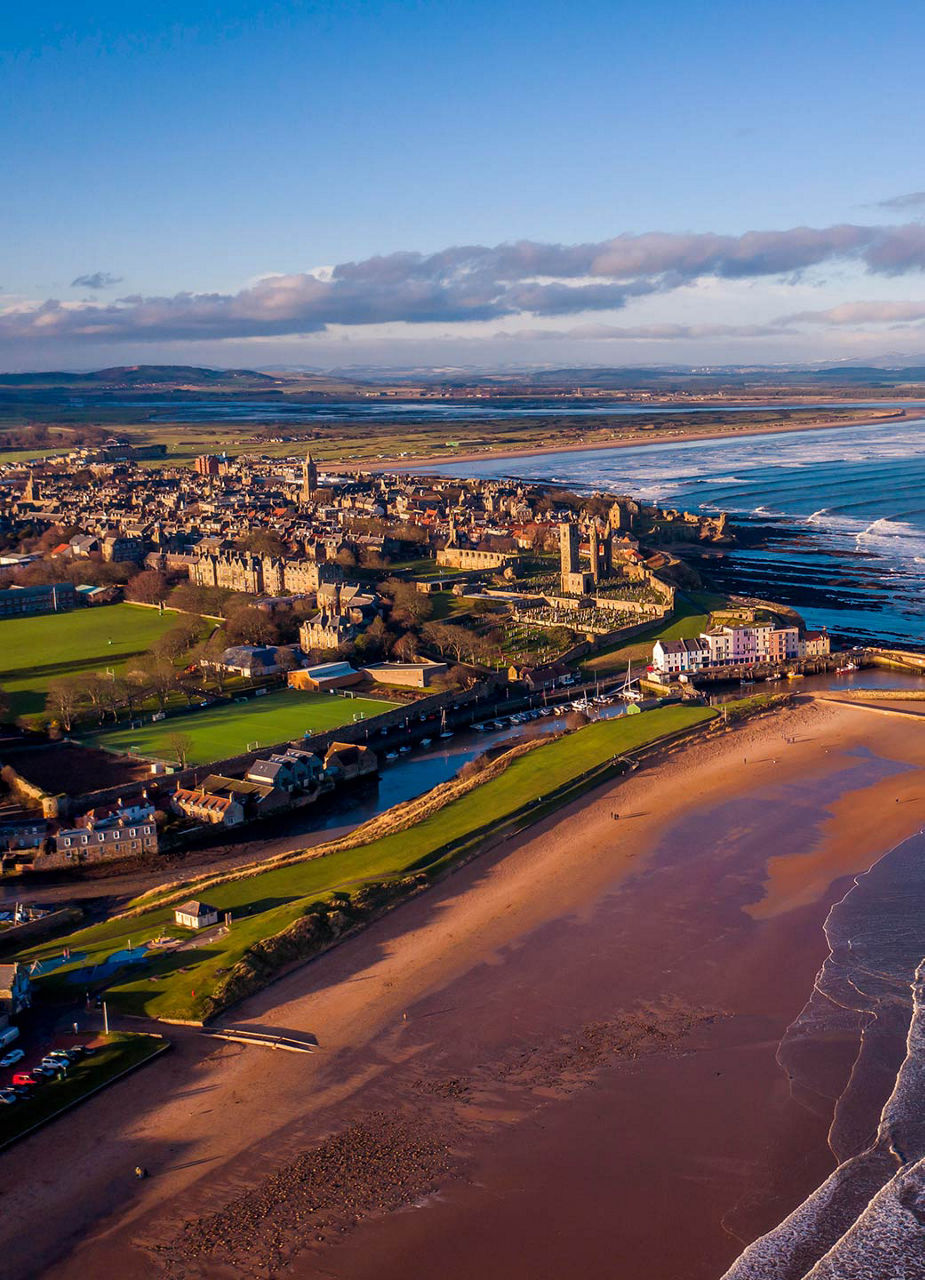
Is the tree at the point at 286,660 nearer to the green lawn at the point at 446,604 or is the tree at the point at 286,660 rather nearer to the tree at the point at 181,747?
the green lawn at the point at 446,604

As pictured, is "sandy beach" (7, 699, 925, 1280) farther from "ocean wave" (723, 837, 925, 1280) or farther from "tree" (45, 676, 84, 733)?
"tree" (45, 676, 84, 733)

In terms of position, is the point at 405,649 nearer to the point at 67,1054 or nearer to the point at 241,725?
the point at 241,725

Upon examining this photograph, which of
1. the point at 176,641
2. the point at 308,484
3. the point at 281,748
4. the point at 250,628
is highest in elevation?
the point at 308,484

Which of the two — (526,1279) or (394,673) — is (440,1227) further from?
(394,673)

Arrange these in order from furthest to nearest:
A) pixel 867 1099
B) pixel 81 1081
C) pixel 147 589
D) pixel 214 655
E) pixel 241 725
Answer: pixel 147 589
pixel 214 655
pixel 241 725
pixel 81 1081
pixel 867 1099

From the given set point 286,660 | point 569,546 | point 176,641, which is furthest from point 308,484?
point 286,660

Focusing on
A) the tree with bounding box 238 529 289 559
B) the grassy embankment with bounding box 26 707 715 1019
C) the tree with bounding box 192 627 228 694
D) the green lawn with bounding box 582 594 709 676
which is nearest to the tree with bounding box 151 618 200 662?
the tree with bounding box 192 627 228 694

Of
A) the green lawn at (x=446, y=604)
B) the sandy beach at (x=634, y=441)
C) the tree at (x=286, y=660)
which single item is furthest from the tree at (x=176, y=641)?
the sandy beach at (x=634, y=441)

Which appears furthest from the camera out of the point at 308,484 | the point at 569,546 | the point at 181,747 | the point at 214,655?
the point at 308,484
